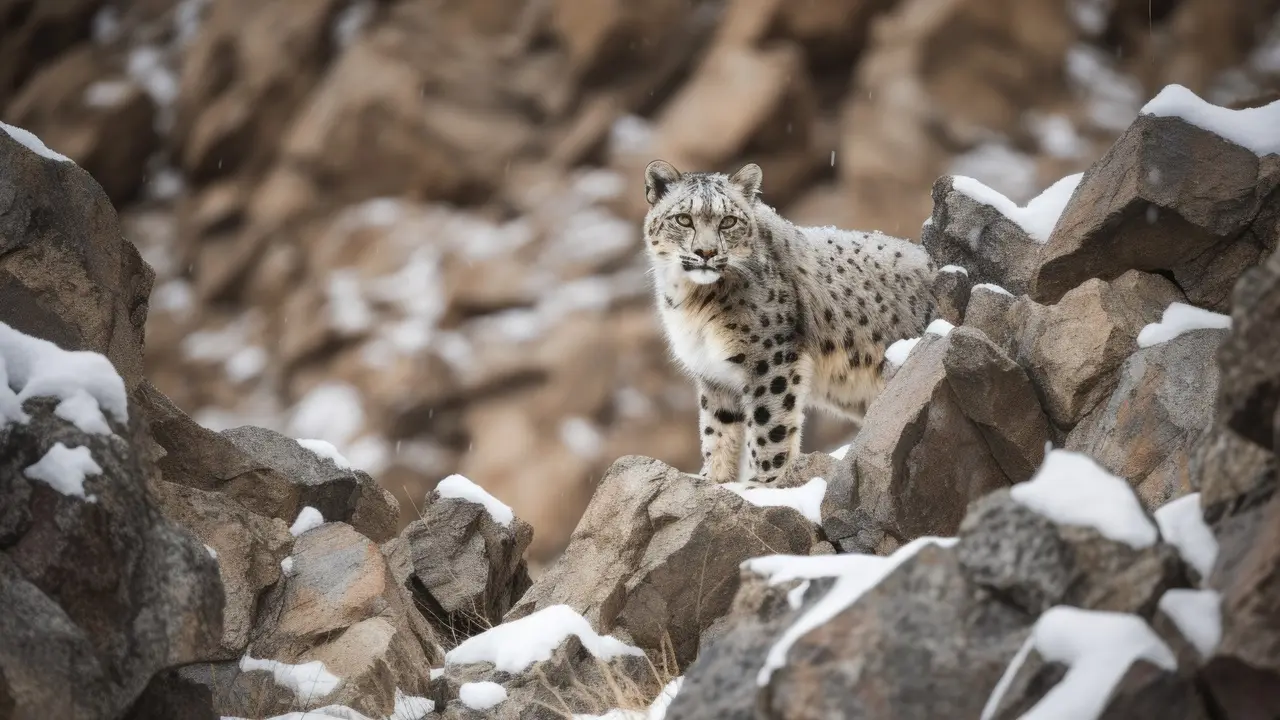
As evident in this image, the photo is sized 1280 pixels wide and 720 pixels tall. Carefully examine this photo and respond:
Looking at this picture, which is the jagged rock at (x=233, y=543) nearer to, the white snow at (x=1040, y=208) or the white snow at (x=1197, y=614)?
the white snow at (x=1197, y=614)

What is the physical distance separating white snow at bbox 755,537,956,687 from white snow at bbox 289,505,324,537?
3950 millimetres

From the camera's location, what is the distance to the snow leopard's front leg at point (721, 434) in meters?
8.76

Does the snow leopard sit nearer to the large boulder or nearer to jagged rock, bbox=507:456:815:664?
jagged rock, bbox=507:456:815:664

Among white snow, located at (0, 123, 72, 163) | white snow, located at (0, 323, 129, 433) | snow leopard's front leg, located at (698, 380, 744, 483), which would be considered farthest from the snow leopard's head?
white snow, located at (0, 323, 129, 433)

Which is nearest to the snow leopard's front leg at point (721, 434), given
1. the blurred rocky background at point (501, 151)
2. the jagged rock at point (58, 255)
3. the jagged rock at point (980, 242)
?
the jagged rock at point (980, 242)

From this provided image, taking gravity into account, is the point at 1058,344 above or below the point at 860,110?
below

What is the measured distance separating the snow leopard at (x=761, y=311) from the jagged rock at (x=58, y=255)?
366 cm

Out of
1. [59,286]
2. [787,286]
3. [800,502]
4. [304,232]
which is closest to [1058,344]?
[800,502]

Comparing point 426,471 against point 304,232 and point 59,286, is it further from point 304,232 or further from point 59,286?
point 59,286

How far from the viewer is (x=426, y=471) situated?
2416 cm

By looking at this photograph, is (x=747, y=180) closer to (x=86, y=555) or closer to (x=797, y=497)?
(x=797, y=497)

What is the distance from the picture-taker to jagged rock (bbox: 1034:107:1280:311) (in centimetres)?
571

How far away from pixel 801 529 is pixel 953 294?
1831 millimetres

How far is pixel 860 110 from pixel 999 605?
2235cm
